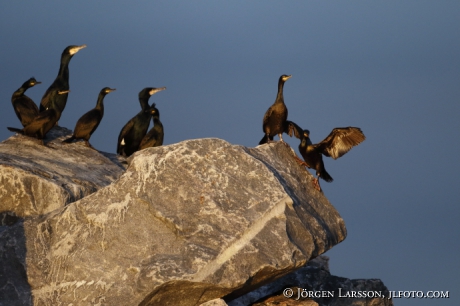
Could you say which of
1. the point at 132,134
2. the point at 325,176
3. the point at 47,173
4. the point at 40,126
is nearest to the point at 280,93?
the point at 325,176

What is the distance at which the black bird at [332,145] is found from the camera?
9188mm

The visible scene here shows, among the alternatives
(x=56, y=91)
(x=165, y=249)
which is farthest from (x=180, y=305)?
(x=56, y=91)

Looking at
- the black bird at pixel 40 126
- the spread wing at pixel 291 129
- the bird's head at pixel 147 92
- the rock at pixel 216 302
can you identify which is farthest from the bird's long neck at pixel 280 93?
the rock at pixel 216 302

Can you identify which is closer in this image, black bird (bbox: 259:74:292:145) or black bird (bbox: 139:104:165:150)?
black bird (bbox: 259:74:292:145)

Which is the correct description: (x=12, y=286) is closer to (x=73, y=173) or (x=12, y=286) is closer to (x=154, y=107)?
(x=73, y=173)

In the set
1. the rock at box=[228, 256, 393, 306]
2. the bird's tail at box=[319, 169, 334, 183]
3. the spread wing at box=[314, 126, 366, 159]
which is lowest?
the rock at box=[228, 256, 393, 306]

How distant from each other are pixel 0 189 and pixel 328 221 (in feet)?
11.3

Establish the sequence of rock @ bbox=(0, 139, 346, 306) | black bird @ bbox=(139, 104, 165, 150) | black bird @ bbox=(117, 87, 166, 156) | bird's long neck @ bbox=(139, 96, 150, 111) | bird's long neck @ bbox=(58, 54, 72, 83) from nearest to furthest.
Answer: rock @ bbox=(0, 139, 346, 306), black bird @ bbox=(139, 104, 165, 150), black bird @ bbox=(117, 87, 166, 156), bird's long neck @ bbox=(139, 96, 150, 111), bird's long neck @ bbox=(58, 54, 72, 83)

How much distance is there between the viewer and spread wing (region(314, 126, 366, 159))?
9273mm

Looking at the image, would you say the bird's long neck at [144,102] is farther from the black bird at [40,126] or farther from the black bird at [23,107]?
the black bird at [40,126]

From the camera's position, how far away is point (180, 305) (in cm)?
751

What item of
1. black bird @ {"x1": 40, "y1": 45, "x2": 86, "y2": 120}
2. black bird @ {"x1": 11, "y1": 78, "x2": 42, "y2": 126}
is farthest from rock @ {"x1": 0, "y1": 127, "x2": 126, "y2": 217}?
black bird @ {"x1": 40, "y1": 45, "x2": 86, "y2": 120}

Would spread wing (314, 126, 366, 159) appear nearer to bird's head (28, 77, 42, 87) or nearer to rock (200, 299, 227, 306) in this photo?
rock (200, 299, 227, 306)

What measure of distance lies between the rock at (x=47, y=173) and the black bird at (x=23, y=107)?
374 millimetres
